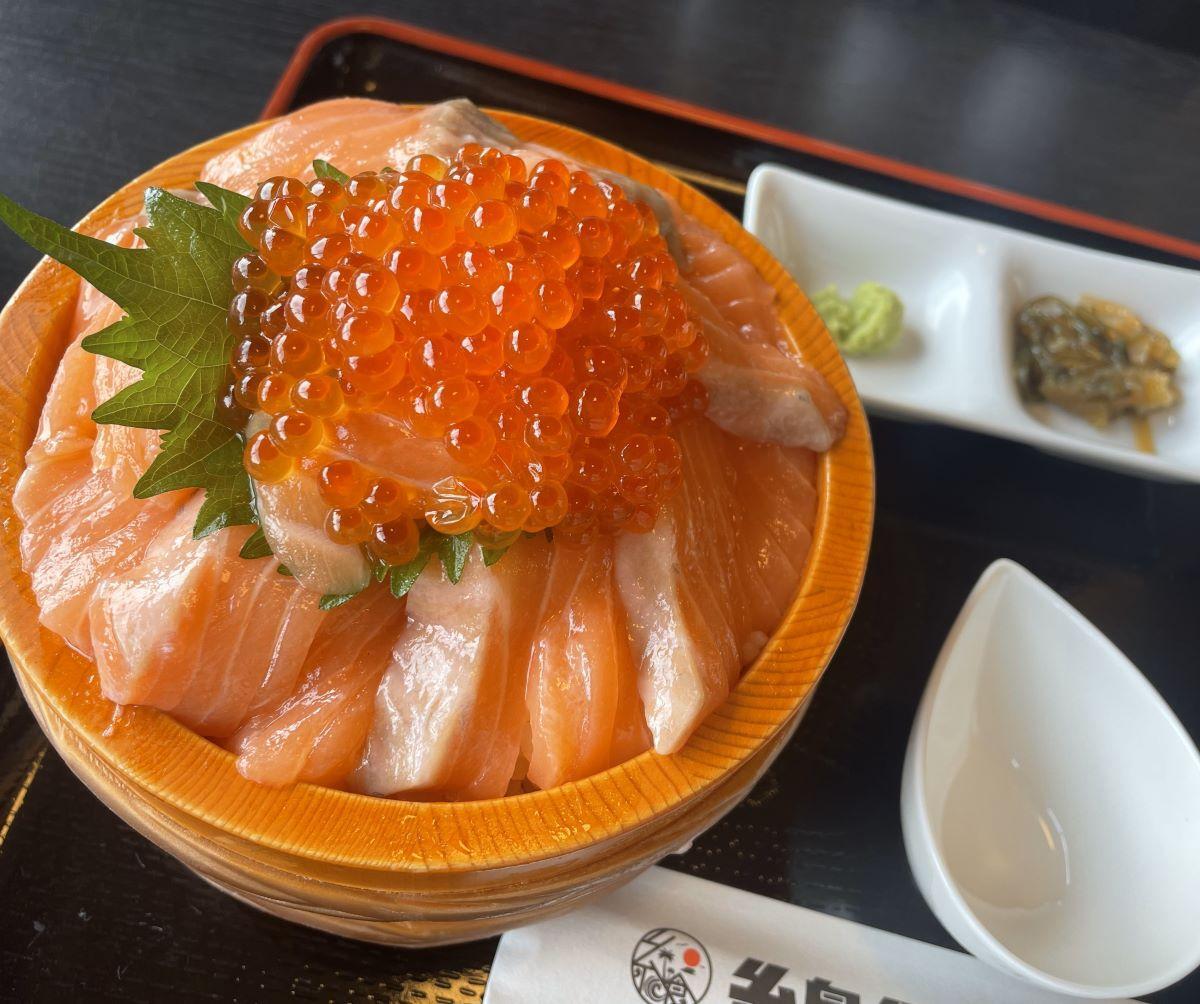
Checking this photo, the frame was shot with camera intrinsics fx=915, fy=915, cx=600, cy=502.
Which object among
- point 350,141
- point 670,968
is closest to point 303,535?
point 350,141

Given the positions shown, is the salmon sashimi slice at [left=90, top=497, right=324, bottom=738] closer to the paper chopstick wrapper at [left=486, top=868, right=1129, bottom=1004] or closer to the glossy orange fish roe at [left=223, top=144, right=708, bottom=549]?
the glossy orange fish roe at [left=223, top=144, right=708, bottom=549]

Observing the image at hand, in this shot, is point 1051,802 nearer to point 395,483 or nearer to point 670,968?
point 670,968

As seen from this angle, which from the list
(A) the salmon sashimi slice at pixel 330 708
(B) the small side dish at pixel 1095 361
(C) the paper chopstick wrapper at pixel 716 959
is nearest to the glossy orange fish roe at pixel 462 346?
(A) the salmon sashimi slice at pixel 330 708

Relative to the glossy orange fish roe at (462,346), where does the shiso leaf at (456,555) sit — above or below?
below

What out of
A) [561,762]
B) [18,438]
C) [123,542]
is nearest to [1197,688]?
[561,762]

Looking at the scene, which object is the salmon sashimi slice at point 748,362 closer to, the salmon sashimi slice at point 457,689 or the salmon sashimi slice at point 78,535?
the salmon sashimi slice at point 457,689

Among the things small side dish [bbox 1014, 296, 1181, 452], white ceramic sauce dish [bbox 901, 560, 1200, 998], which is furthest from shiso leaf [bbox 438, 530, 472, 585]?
small side dish [bbox 1014, 296, 1181, 452]
